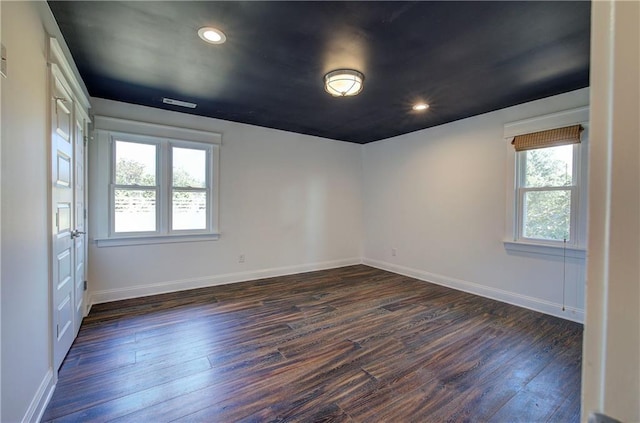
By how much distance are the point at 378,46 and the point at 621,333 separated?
2424 mm

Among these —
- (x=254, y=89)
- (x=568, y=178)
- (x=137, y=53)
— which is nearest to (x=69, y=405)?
(x=137, y=53)

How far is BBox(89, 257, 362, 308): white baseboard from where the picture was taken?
3617 millimetres

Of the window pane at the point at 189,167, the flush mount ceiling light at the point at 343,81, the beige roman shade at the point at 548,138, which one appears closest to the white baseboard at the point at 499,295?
the beige roman shade at the point at 548,138

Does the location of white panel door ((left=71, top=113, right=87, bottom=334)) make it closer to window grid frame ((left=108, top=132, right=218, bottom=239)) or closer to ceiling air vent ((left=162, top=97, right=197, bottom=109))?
window grid frame ((left=108, top=132, right=218, bottom=239))

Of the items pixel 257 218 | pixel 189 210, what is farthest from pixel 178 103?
pixel 257 218

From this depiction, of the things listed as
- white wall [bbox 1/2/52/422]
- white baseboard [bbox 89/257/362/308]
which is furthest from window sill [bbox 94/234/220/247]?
white wall [bbox 1/2/52/422]

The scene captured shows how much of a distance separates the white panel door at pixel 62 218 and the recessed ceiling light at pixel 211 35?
40.6 inches

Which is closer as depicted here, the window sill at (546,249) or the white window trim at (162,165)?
the window sill at (546,249)

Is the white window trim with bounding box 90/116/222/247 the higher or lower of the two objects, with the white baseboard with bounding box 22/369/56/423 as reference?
higher

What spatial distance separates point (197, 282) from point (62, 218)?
2218 mm

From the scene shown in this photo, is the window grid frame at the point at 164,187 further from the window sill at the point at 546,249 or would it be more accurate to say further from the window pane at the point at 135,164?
the window sill at the point at 546,249

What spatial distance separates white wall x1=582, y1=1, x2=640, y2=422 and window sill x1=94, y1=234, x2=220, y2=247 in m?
4.33

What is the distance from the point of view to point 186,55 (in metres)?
2.50

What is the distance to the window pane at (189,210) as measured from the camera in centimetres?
409
